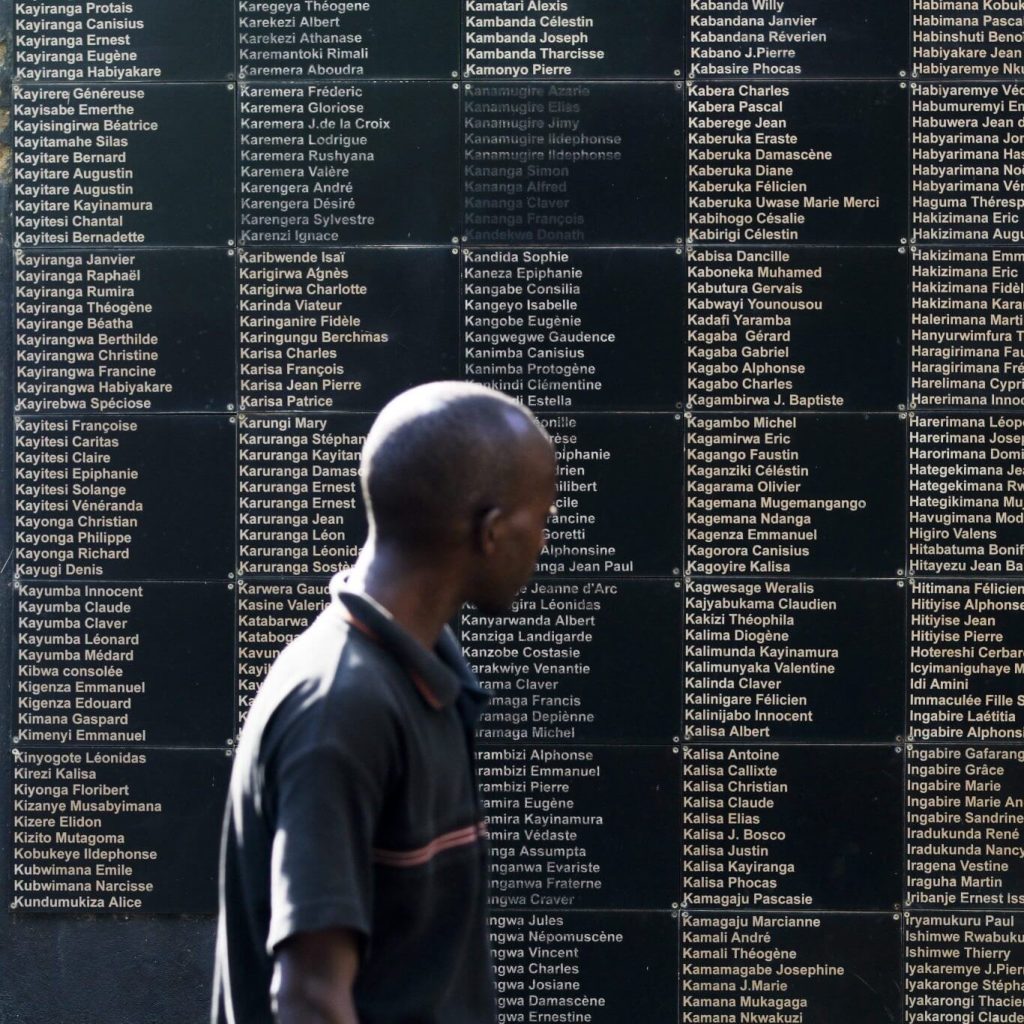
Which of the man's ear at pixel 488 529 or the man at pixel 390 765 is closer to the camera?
the man at pixel 390 765

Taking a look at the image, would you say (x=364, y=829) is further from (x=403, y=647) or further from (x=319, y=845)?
(x=403, y=647)

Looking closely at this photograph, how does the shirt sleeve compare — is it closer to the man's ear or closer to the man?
the man

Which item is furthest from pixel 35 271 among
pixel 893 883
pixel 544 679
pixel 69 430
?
pixel 893 883

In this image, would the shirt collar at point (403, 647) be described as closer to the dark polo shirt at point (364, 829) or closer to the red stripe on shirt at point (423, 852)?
the dark polo shirt at point (364, 829)

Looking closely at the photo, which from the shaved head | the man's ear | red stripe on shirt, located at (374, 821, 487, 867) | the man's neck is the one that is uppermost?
the shaved head

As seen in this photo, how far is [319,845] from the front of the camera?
91.7 inches

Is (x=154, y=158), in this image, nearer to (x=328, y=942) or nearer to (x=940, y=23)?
(x=940, y=23)

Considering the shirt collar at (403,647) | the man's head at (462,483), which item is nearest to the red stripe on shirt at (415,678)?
the shirt collar at (403,647)

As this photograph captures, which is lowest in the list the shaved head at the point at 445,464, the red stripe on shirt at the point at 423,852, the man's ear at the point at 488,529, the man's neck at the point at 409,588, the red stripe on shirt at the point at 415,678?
the red stripe on shirt at the point at 423,852

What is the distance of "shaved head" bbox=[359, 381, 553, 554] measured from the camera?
2.61m

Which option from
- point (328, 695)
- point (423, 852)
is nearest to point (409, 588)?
point (328, 695)

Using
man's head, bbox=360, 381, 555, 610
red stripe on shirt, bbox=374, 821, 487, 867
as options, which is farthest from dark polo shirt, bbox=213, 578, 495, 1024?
man's head, bbox=360, 381, 555, 610

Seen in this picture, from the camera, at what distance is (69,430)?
5633mm

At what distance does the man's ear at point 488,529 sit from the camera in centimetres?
263
